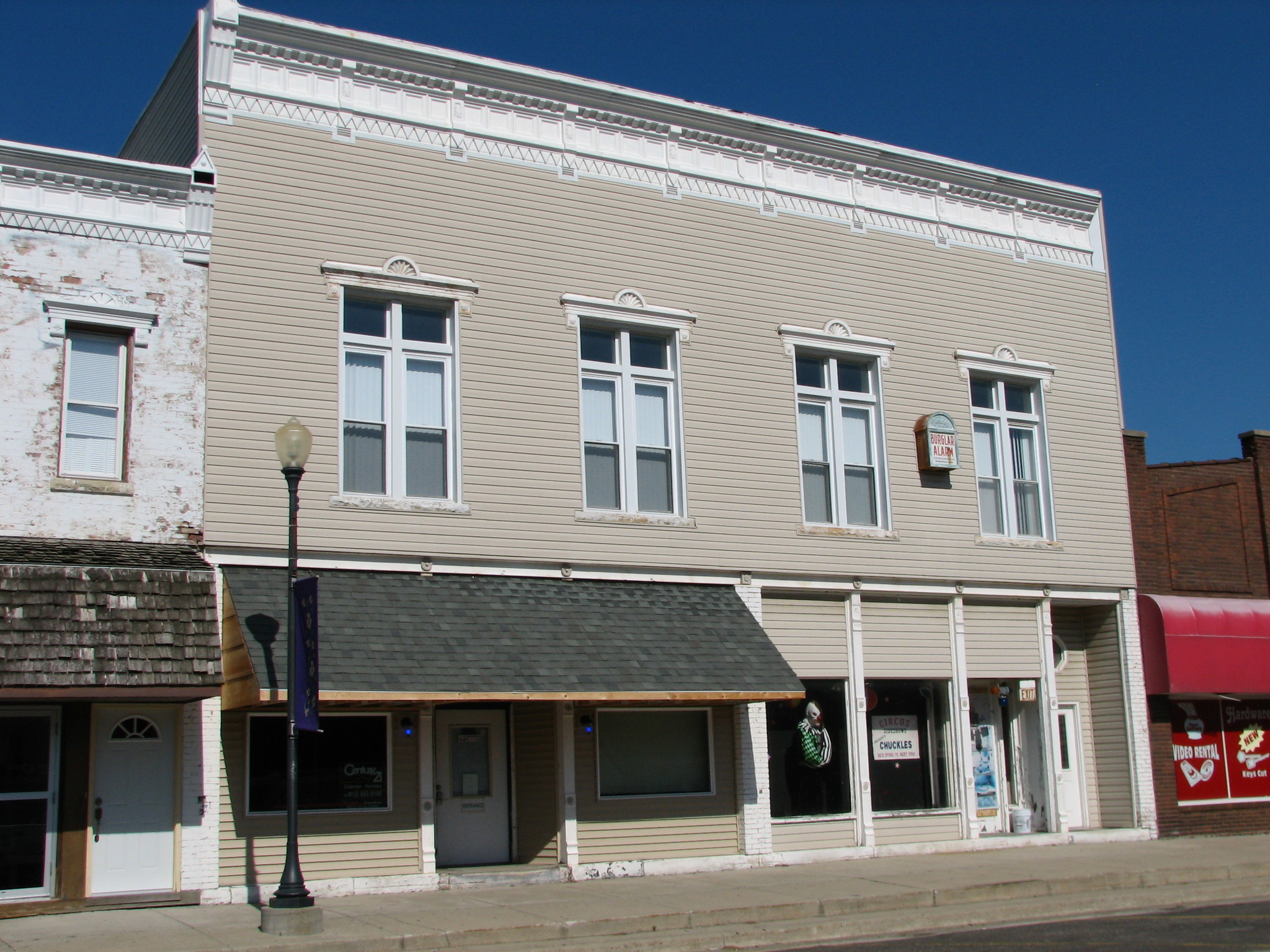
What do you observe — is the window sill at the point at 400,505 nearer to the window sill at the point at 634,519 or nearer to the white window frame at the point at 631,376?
the window sill at the point at 634,519

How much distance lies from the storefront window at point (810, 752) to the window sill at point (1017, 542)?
3265 millimetres

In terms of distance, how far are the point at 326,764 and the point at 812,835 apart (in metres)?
6.51

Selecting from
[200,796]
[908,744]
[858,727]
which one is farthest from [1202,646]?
[200,796]

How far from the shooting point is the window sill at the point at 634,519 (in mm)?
16844

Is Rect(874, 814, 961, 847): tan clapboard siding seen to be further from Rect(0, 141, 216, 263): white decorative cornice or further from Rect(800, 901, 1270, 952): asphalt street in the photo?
Rect(0, 141, 216, 263): white decorative cornice

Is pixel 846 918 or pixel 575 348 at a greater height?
pixel 575 348

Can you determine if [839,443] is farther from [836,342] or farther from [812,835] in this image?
[812,835]

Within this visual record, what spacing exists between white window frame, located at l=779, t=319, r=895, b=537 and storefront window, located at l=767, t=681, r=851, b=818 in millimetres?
2386

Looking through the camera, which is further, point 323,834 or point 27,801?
point 323,834

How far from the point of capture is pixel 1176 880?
53.2ft

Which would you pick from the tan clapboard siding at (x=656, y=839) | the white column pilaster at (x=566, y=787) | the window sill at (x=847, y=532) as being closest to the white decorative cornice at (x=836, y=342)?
the window sill at (x=847, y=532)

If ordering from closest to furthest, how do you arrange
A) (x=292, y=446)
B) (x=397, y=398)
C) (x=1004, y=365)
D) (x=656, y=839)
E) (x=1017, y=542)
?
(x=292, y=446), (x=397, y=398), (x=656, y=839), (x=1017, y=542), (x=1004, y=365)

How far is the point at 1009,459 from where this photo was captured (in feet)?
67.0

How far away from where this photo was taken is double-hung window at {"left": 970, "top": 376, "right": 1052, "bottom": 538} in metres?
20.2
